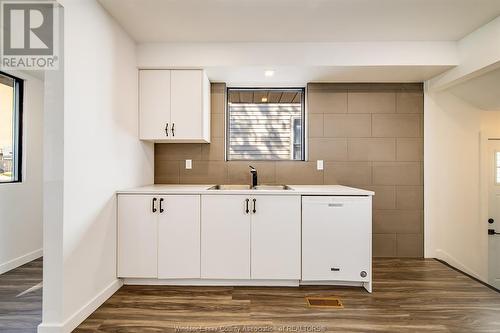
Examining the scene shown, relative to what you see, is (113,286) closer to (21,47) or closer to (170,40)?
(21,47)

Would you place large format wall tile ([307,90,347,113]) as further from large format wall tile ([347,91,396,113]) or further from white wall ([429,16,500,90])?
white wall ([429,16,500,90])

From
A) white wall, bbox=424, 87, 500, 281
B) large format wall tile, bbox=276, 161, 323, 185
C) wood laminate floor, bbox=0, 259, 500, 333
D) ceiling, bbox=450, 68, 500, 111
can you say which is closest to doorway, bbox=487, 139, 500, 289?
white wall, bbox=424, 87, 500, 281

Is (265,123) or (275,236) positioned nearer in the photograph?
(275,236)

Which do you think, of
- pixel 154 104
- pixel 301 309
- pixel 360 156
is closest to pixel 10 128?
pixel 154 104

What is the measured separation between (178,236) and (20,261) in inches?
82.5

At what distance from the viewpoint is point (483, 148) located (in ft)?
11.9

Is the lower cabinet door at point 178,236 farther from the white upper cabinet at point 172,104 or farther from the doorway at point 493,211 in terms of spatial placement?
the doorway at point 493,211

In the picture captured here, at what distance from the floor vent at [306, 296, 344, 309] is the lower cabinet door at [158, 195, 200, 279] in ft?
3.34

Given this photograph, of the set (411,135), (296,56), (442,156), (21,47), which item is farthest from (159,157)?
(442,156)

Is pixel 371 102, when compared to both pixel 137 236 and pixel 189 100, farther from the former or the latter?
pixel 137 236

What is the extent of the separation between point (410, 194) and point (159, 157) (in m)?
3.07

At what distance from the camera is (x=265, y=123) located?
12.3 feet

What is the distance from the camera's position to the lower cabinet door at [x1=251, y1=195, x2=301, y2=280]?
2.66 m

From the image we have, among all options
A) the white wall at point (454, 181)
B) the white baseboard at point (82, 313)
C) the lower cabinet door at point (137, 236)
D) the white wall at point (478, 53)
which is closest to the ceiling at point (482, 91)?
the white wall at point (454, 181)
